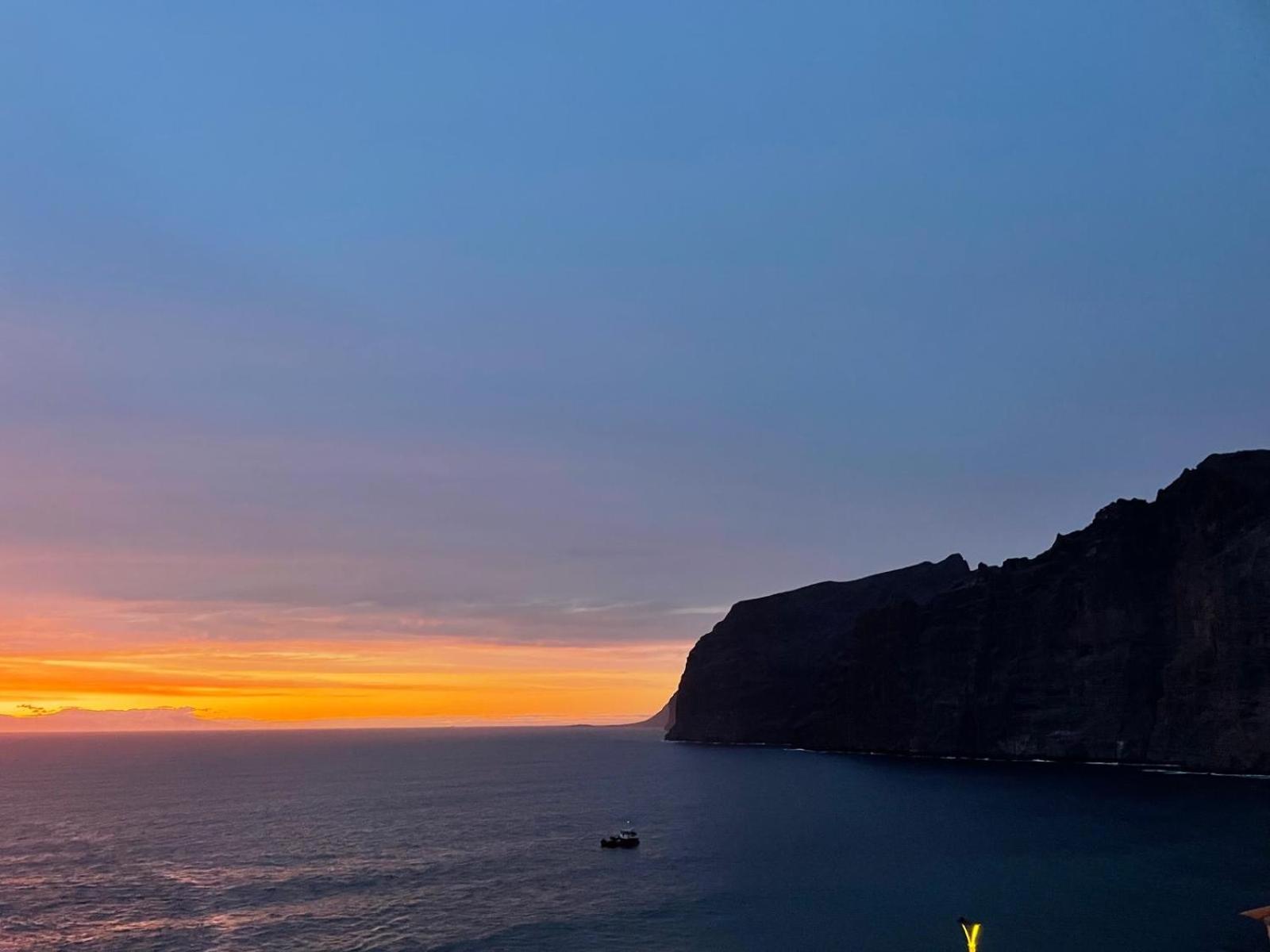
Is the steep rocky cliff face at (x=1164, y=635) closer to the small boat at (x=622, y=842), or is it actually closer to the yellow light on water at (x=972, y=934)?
the small boat at (x=622, y=842)

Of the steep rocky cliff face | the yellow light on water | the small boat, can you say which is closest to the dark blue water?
the small boat

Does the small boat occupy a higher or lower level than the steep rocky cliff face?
lower

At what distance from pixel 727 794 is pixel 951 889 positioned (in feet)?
268

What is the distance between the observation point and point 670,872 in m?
87.4

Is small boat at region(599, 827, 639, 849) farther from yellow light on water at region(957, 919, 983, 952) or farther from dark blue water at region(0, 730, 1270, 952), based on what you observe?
yellow light on water at region(957, 919, 983, 952)

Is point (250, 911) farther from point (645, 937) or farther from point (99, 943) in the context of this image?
point (645, 937)

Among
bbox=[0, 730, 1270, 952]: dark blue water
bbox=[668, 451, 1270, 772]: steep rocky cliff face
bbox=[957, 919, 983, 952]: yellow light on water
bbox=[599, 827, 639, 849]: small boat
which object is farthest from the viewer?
bbox=[668, 451, 1270, 772]: steep rocky cliff face

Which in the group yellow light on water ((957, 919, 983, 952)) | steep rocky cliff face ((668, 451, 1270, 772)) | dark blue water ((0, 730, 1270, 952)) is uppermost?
steep rocky cliff face ((668, 451, 1270, 772))

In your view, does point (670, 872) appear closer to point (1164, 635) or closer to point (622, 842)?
point (622, 842)

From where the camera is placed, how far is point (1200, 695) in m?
157

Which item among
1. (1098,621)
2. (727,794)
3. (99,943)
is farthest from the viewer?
(1098,621)

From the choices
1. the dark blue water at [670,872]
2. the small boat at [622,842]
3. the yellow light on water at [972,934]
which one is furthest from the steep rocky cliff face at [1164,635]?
the yellow light on water at [972,934]

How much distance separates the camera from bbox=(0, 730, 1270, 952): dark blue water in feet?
212

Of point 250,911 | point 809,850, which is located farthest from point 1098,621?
point 250,911
